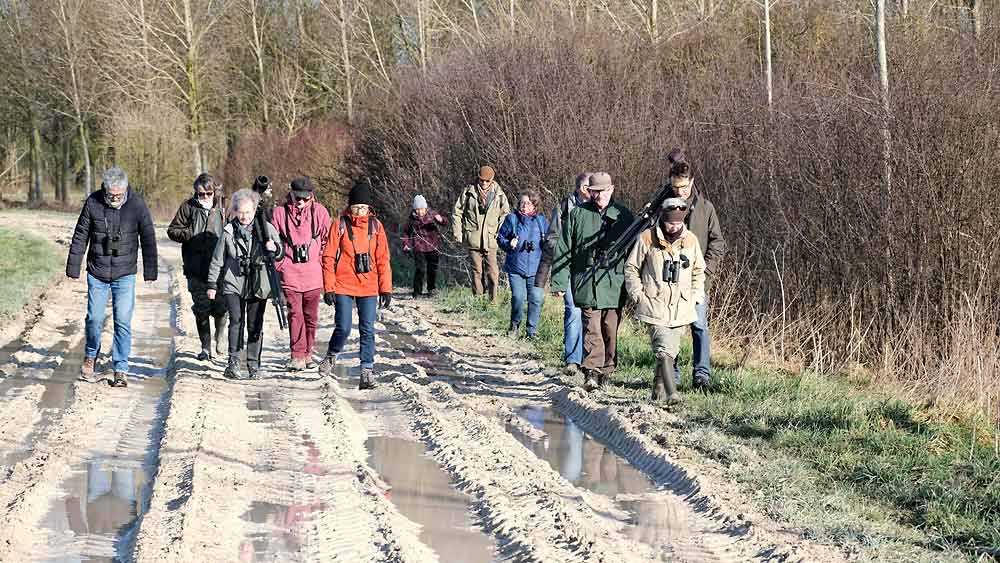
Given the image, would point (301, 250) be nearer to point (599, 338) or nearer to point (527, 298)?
point (599, 338)

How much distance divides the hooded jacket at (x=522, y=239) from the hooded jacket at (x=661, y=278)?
14.4ft

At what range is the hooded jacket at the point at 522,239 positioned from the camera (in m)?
14.2

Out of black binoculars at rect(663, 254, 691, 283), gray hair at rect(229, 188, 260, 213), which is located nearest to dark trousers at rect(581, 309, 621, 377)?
black binoculars at rect(663, 254, 691, 283)

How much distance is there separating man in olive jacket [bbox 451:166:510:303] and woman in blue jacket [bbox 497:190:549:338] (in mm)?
3244

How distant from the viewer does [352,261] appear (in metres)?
11.1

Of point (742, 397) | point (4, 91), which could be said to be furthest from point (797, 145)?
point (4, 91)

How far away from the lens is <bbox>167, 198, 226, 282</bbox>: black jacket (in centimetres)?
1212

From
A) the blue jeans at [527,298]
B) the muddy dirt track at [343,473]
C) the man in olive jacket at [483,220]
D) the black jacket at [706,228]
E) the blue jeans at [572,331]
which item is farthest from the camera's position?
the man in olive jacket at [483,220]

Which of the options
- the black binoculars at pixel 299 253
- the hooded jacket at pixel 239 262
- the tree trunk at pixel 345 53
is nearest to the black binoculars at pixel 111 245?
the hooded jacket at pixel 239 262

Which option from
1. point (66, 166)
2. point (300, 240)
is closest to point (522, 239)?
point (300, 240)

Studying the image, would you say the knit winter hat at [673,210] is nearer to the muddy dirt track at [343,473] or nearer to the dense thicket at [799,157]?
the muddy dirt track at [343,473]

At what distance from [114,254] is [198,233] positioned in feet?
4.26

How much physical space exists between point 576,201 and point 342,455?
14.6 feet

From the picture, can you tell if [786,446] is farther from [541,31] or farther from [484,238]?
[541,31]
